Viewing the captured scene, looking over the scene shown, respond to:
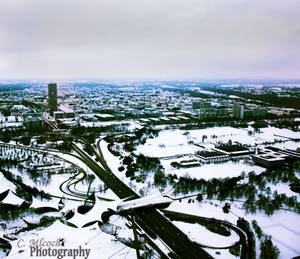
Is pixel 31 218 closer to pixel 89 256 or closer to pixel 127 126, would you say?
pixel 89 256

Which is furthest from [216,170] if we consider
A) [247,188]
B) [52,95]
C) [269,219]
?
[52,95]

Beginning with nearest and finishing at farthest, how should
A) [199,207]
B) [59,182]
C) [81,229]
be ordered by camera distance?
[81,229]
[199,207]
[59,182]

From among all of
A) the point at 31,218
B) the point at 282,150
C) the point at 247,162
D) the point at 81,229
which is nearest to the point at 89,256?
the point at 81,229

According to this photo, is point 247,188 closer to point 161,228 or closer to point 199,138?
point 161,228

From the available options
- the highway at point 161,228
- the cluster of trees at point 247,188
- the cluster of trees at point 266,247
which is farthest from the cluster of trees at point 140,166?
the cluster of trees at point 266,247

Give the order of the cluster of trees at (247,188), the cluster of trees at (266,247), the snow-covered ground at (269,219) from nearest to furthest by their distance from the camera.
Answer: the cluster of trees at (266,247), the snow-covered ground at (269,219), the cluster of trees at (247,188)

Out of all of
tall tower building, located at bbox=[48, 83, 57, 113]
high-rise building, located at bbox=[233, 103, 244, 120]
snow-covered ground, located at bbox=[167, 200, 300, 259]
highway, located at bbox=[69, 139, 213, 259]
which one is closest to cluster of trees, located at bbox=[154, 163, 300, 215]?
snow-covered ground, located at bbox=[167, 200, 300, 259]

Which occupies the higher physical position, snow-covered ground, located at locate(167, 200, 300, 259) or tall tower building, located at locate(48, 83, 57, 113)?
tall tower building, located at locate(48, 83, 57, 113)

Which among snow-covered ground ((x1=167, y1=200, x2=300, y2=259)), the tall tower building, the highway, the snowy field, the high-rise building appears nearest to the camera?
the highway

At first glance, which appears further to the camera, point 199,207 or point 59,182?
point 59,182

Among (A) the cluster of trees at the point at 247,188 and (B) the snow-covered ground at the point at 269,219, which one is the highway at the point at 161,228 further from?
(A) the cluster of trees at the point at 247,188

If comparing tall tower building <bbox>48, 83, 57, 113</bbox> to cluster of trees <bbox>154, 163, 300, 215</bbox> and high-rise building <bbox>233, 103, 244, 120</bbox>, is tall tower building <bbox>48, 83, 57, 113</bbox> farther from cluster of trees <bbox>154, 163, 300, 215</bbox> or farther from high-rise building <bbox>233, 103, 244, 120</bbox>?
cluster of trees <bbox>154, 163, 300, 215</bbox>
